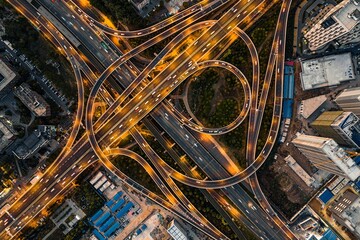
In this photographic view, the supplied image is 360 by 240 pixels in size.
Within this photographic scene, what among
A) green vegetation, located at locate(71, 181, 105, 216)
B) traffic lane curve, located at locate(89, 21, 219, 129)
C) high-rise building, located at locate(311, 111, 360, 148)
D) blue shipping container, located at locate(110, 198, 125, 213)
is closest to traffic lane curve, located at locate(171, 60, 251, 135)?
traffic lane curve, located at locate(89, 21, 219, 129)

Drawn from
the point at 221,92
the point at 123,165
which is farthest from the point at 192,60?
the point at 123,165

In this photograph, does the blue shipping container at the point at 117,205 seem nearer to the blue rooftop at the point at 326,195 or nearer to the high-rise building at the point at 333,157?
the high-rise building at the point at 333,157

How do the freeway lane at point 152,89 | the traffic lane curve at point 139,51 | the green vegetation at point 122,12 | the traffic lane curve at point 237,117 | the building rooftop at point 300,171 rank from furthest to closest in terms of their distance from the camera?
the traffic lane curve at point 139,51 < the freeway lane at point 152,89 < the traffic lane curve at point 237,117 < the building rooftop at point 300,171 < the green vegetation at point 122,12

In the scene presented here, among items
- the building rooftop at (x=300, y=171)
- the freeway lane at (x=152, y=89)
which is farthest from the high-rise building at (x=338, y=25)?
the building rooftop at (x=300, y=171)

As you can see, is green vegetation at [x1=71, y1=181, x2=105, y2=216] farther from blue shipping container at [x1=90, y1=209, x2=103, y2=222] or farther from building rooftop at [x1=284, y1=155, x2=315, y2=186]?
building rooftop at [x1=284, y1=155, x2=315, y2=186]

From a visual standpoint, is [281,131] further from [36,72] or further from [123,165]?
[36,72]

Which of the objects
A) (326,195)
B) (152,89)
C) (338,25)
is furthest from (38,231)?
(338,25)
